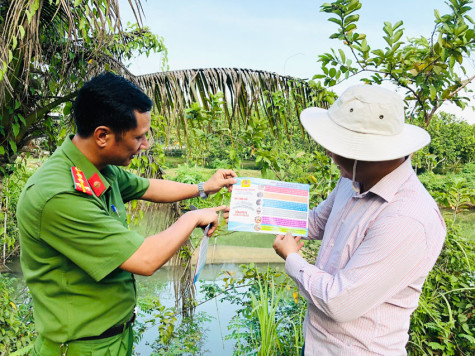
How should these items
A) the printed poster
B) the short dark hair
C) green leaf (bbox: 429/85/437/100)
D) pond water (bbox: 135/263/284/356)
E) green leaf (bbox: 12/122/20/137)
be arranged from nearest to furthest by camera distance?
the short dark hair
the printed poster
green leaf (bbox: 429/85/437/100)
green leaf (bbox: 12/122/20/137)
pond water (bbox: 135/263/284/356)

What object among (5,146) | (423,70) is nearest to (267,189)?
(423,70)

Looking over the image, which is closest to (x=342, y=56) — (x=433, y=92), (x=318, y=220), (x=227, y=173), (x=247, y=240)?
(x=433, y=92)

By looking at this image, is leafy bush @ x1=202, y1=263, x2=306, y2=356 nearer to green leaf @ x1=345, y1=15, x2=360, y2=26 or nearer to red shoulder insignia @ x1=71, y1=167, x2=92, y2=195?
red shoulder insignia @ x1=71, y1=167, x2=92, y2=195

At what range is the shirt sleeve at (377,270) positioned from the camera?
106 cm

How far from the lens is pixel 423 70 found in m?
2.25

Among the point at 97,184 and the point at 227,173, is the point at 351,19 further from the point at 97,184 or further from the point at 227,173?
the point at 97,184

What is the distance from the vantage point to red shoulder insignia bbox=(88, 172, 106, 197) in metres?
1.34

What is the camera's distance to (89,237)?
3.85 ft

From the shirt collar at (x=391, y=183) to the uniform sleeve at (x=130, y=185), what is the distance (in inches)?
43.8

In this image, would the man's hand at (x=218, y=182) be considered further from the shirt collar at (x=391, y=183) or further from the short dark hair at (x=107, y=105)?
the shirt collar at (x=391, y=183)

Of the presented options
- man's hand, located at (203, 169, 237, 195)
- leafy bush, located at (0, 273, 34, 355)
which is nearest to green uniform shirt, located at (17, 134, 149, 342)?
man's hand, located at (203, 169, 237, 195)

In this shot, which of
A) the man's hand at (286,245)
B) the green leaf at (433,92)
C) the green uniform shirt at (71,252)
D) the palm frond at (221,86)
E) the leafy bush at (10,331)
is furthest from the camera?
the palm frond at (221,86)

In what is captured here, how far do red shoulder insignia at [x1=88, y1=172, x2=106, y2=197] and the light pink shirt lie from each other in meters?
0.69

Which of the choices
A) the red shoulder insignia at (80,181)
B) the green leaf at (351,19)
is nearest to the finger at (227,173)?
the red shoulder insignia at (80,181)
